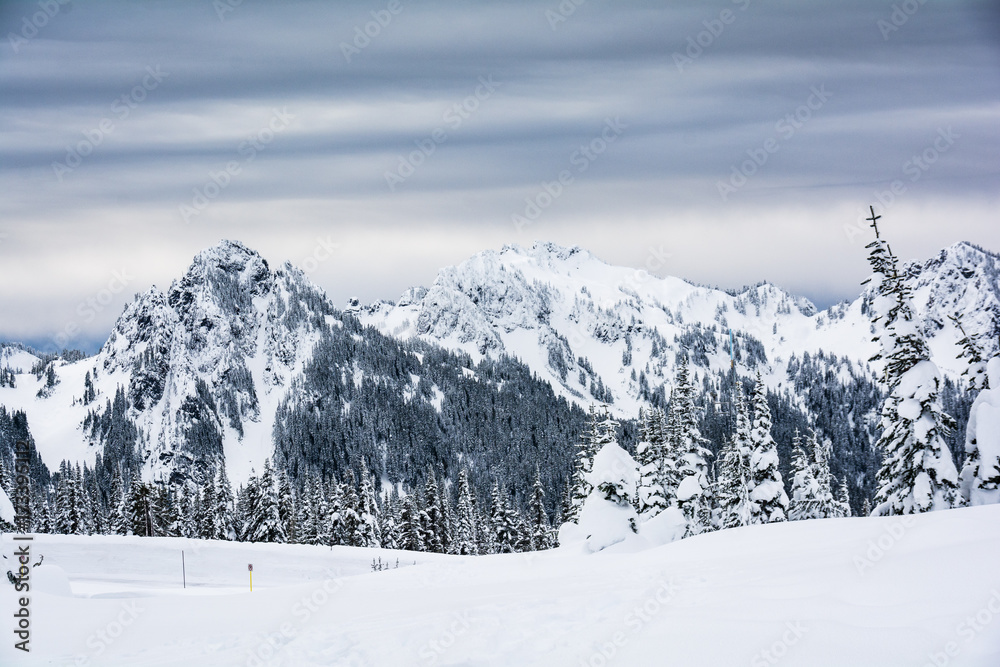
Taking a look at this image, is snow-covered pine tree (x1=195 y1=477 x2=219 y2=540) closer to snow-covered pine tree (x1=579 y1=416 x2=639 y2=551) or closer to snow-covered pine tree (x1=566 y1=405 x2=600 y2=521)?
snow-covered pine tree (x1=566 y1=405 x2=600 y2=521)

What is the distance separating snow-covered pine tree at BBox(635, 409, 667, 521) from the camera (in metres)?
33.3

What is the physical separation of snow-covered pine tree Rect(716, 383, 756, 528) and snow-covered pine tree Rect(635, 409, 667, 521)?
3371 mm

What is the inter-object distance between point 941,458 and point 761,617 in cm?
1657

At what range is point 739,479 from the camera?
33656mm

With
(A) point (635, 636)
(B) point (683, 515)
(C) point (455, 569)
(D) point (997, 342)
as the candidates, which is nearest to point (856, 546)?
(A) point (635, 636)

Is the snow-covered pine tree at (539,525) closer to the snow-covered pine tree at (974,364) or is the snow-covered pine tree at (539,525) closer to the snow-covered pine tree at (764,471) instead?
the snow-covered pine tree at (764,471)

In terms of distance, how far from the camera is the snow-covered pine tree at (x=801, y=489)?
127 feet

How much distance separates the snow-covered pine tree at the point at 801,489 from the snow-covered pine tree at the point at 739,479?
615cm

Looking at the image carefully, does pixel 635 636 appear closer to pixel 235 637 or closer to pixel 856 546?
pixel 856 546

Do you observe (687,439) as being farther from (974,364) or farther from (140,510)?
(140,510)

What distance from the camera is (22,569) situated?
51.8 feet

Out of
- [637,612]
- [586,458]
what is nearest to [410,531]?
[586,458]

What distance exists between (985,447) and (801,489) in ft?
60.2

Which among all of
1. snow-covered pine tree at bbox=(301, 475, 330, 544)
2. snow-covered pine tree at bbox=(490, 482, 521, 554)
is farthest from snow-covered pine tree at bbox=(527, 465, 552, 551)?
snow-covered pine tree at bbox=(301, 475, 330, 544)
